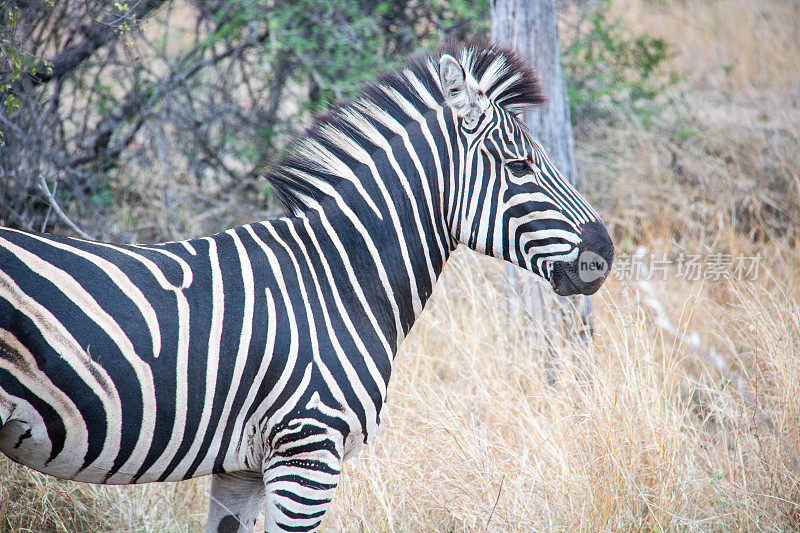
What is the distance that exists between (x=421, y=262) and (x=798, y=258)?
4808 millimetres

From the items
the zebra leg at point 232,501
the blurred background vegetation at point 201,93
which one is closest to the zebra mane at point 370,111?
the zebra leg at point 232,501

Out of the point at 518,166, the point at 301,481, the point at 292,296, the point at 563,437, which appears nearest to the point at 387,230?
the point at 292,296

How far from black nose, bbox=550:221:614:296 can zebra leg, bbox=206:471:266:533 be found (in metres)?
1.59

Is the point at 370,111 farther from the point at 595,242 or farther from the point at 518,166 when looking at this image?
the point at 595,242

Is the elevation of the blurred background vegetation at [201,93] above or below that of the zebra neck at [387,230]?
above

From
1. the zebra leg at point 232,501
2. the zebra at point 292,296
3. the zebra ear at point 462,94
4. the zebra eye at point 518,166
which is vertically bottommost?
the zebra leg at point 232,501

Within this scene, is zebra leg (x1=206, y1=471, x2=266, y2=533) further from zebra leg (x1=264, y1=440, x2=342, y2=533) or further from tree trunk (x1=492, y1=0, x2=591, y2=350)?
tree trunk (x1=492, y1=0, x2=591, y2=350)

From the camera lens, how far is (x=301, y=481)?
2348mm

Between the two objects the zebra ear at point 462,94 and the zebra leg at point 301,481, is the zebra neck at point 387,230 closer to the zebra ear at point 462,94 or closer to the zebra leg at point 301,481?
the zebra ear at point 462,94

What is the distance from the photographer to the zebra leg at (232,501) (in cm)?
276

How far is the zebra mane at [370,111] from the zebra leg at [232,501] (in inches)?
48.5

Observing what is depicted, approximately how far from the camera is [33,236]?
2.18 metres

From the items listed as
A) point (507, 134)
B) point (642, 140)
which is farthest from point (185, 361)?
point (642, 140)

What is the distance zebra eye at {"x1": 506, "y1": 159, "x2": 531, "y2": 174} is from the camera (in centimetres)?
260
